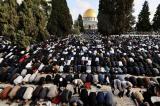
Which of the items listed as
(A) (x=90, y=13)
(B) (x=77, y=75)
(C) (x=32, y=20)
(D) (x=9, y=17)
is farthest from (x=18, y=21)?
(A) (x=90, y=13)

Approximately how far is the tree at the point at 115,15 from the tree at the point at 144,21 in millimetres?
22993

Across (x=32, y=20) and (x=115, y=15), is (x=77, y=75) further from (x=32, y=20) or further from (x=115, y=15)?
(x=115, y=15)

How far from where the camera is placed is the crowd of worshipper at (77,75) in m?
19.9

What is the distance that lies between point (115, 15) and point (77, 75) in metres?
28.6

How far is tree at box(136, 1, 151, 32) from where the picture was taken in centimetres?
7350

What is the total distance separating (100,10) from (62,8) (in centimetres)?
806

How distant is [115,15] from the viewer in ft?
167

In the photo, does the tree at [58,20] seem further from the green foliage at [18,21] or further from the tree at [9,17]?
the tree at [9,17]

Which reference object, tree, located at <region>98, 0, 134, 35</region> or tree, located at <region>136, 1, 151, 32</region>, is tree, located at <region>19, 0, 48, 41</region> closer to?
tree, located at <region>98, 0, 134, 35</region>

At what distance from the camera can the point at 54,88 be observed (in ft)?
68.3

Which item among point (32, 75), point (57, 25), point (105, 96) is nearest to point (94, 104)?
point (105, 96)

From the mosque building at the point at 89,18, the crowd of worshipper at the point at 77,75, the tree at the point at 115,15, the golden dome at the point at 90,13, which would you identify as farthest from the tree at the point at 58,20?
the golden dome at the point at 90,13

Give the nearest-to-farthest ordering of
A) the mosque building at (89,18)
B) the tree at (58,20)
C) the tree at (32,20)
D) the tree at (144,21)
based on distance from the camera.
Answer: the tree at (32,20)
the tree at (58,20)
the tree at (144,21)
the mosque building at (89,18)

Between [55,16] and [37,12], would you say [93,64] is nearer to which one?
[37,12]
